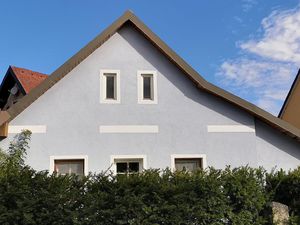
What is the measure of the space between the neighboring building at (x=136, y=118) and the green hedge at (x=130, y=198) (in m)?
2.94

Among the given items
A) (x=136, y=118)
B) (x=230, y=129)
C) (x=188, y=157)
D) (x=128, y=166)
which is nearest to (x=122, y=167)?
(x=128, y=166)

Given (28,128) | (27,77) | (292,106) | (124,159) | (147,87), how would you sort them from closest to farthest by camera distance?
(28,128) → (124,159) → (147,87) → (27,77) → (292,106)

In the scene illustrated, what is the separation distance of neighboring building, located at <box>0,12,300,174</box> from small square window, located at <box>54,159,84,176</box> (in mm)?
28

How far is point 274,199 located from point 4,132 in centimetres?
730

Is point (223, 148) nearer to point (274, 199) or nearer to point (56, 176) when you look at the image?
point (274, 199)

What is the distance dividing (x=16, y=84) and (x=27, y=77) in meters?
0.55

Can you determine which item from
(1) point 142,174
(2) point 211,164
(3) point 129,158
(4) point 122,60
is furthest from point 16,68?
(1) point 142,174

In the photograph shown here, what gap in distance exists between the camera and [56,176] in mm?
9305

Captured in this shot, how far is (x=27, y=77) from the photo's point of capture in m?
19.1

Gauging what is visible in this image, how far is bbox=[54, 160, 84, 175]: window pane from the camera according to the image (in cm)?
1260

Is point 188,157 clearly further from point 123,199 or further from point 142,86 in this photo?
point 123,199

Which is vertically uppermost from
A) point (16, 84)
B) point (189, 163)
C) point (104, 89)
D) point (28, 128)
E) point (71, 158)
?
point (16, 84)

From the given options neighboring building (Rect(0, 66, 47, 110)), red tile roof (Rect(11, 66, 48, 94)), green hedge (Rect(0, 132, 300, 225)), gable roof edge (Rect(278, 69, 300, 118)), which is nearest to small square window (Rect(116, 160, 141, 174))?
green hedge (Rect(0, 132, 300, 225))

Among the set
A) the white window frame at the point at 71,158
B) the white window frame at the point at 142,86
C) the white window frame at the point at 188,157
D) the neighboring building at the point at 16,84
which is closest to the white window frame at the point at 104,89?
the white window frame at the point at 142,86
